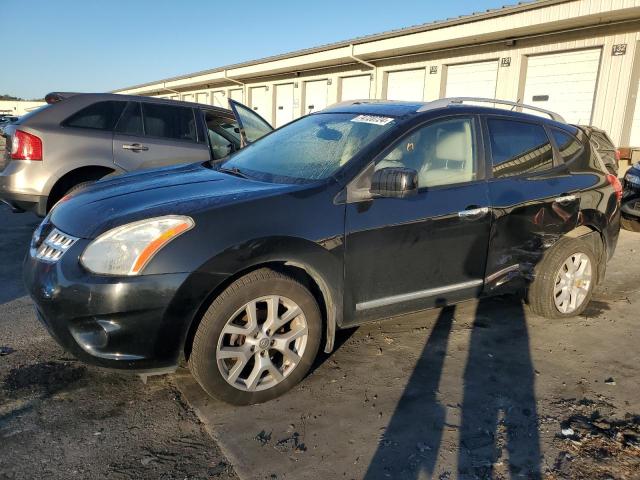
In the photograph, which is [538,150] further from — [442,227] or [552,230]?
[442,227]

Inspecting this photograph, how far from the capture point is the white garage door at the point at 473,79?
41.9 ft

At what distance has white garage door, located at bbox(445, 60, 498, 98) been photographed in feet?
41.9

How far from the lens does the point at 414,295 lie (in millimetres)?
3215

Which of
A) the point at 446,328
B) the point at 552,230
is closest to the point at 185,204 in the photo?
the point at 446,328

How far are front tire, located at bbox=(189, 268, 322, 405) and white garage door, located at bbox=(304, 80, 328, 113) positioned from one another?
16.6m

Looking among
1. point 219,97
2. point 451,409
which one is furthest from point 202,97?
point 451,409

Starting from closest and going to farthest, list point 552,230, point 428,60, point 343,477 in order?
point 343,477 < point 552,230 < point 428,60

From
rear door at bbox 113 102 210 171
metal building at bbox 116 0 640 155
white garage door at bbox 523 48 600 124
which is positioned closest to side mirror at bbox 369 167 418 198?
rear door at bbox 113 102 210 171

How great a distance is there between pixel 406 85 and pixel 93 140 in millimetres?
11615

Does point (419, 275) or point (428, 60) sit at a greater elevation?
point (428, 60)

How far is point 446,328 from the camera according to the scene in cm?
388

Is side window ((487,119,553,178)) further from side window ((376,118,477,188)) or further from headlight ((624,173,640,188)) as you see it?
headlight ((624,173,640,188))

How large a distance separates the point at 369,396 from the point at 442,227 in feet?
3.80

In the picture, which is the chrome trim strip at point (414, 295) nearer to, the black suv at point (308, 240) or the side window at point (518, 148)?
the black suv at point (308, 240)
